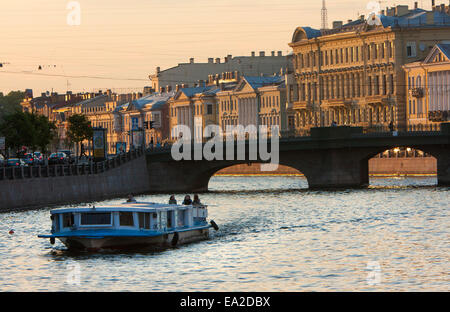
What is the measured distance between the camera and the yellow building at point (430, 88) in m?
123

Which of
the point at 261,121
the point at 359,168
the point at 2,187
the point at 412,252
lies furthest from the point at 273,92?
the point at 412,252

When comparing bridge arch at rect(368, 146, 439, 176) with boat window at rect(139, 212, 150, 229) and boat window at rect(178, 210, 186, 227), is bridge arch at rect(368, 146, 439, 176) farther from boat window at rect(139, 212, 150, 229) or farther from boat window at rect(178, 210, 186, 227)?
boat window at rect(139, 212, 150, 229)

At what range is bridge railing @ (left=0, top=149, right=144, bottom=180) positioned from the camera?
73.1 meters

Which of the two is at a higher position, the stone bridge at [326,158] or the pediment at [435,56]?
the pediment at [435,56]

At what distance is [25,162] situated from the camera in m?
94.8

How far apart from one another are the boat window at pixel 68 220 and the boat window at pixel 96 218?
15.6 inches

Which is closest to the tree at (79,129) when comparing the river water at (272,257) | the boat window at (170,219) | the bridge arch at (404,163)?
the bridge arch at (404,163)

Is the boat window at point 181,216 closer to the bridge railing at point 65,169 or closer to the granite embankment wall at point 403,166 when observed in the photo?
the bridge railing at point 65,169

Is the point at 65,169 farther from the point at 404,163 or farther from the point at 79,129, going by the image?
the point at 79,129

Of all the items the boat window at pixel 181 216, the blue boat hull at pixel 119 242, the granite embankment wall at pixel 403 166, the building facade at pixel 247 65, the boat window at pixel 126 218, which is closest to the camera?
the blue boat hull at pixel 119 242

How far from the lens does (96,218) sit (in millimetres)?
47125
